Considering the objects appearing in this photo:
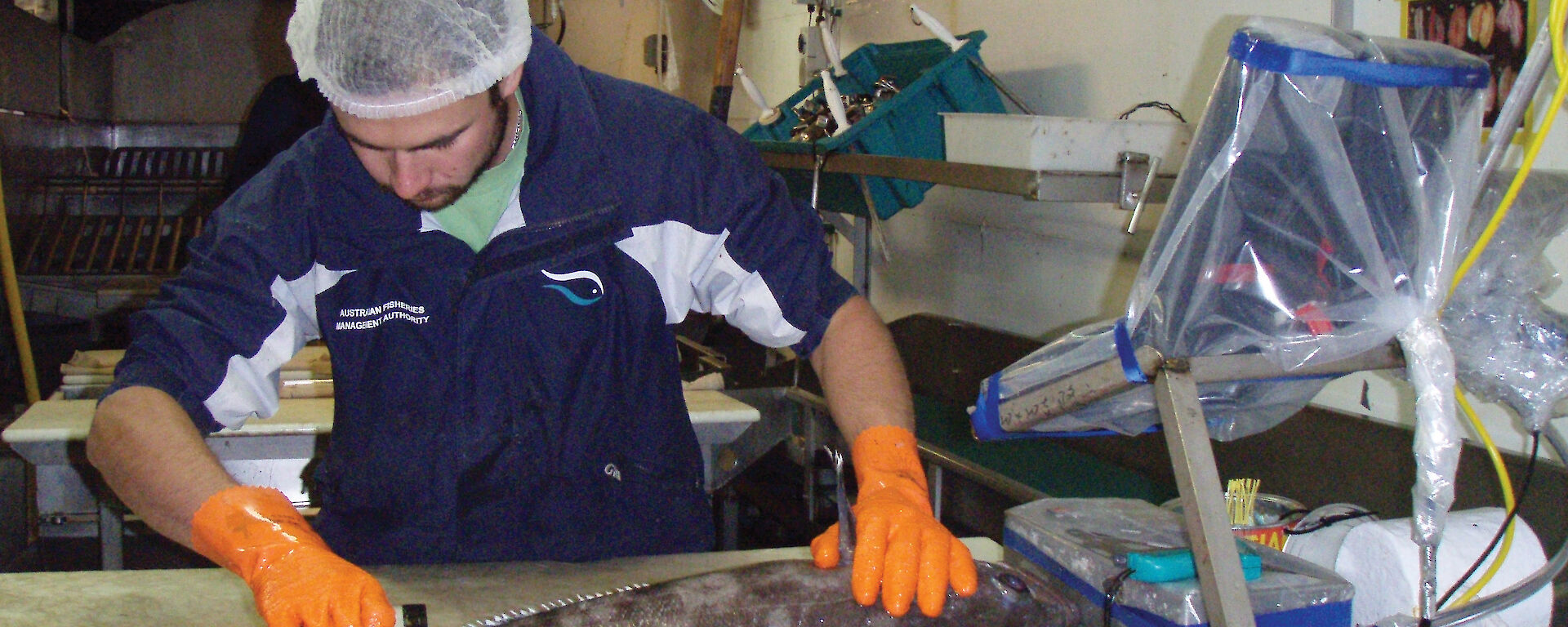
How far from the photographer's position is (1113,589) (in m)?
1.16

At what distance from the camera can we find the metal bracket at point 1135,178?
7.17 feet

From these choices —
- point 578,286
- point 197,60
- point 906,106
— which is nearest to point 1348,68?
point 578,286

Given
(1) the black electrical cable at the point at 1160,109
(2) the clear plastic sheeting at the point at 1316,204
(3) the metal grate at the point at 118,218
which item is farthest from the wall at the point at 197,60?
(2) the clear plastic sheeting at the point at 1316,204

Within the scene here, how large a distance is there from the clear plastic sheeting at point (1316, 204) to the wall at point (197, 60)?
6.44 meters

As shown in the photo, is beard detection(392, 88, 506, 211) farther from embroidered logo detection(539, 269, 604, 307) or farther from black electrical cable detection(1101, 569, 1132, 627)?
black electrical cable detection(1101, 569, 1132, 627)

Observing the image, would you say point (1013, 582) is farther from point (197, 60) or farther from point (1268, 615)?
point (197, 60)

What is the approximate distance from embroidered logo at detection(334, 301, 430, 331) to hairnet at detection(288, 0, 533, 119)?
29 centimetres

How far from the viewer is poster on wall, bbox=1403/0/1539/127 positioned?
5.72ft

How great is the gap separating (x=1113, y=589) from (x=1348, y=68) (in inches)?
22.1

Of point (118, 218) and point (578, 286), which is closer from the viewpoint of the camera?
point (578, 286)

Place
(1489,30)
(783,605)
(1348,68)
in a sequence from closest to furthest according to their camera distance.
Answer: (1348,68) → (783,605) → (1489,30)

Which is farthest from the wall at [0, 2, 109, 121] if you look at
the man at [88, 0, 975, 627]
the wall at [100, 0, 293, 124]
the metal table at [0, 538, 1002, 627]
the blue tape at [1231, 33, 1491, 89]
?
the blue tape at [1231, 33, 1491, 89]

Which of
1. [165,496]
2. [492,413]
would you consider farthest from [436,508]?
[165,496]

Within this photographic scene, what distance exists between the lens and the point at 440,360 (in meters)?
1.59
